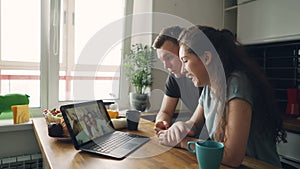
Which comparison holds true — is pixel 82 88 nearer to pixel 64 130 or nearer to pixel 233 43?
pixel 64 130

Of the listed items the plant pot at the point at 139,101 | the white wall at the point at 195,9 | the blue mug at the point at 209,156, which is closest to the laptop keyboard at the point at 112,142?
the blue mug at the point at 209,156

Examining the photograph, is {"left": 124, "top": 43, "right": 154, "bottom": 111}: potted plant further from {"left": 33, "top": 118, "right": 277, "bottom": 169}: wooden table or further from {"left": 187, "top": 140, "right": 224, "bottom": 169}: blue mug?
{"left": 187, "top": 140, "right": 224, "bottom": 169}: blue mug

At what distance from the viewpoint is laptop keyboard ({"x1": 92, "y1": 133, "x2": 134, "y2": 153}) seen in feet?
2.94

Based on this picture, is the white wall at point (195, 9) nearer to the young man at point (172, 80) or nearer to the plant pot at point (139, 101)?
Result: the young man at point (172, 80)

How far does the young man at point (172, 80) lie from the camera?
4.92 feet

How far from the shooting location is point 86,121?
3.29 feet

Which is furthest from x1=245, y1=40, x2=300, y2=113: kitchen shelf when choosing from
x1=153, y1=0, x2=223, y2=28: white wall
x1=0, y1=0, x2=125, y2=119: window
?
x1=0, y1=0, x2=125, y2=119: window

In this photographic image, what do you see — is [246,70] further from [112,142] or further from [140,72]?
[140,72]

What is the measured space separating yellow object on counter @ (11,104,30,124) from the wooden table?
62cm

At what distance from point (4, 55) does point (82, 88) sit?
1.94 ft

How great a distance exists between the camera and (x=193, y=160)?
2.70 feet

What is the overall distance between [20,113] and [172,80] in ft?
3.22

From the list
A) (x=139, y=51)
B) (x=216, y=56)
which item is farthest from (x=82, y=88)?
(x=216, y=56)

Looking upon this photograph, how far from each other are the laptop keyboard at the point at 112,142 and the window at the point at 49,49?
744 millimetres
